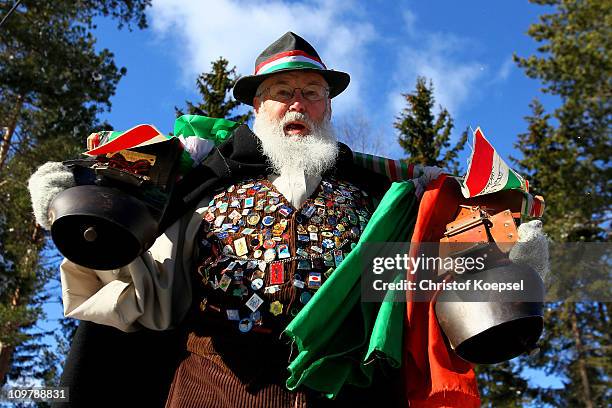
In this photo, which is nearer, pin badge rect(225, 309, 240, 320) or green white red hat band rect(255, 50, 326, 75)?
pin badge rect(225, 309, 240, 320)

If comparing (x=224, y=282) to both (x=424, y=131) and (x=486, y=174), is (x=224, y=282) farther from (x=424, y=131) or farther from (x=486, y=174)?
(x=424, y=131)

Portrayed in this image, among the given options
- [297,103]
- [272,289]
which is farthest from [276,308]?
[297,103]

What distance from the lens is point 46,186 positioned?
2.21m

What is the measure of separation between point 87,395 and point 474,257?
158 cm

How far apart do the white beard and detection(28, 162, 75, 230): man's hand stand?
3.06 feet

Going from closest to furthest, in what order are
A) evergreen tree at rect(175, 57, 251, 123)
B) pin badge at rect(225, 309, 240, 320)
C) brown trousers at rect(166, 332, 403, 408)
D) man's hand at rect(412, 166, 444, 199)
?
brown trousers at rect(166, 332, 403, 408) < pin badge at rect(225, 309, 240, 320) < man's hand at rect(412, 166, 444, 199) < evergreen tree at rect(175, 57, 251, 123)

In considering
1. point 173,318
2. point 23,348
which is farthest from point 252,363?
point 23,348

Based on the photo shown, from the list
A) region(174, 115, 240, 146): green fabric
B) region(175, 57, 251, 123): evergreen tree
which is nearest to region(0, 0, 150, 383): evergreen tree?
region(175, 57, 251, 123): evergreen tree

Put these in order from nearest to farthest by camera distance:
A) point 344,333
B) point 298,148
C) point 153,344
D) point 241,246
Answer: point 344,333 → point 241,246 → point 153,344 → point 298,148

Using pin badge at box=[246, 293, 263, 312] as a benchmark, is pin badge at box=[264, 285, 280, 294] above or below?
above

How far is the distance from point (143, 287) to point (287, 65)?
4.07 feet

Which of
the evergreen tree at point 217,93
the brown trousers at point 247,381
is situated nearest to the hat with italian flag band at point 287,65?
the brown trousers at point 247,381

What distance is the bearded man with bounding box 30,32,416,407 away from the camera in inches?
94.4

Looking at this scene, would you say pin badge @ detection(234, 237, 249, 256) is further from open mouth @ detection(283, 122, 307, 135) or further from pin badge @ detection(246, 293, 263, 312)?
open mouth @ detection(283, 122, 307, 135)
